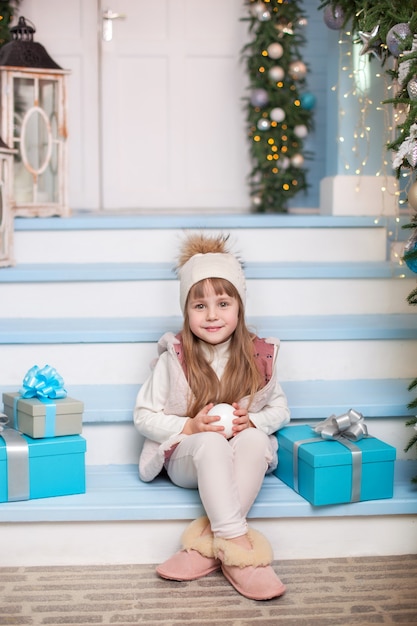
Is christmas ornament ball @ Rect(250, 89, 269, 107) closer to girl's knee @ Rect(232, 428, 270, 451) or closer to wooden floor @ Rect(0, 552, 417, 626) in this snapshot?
girl's knee @ Rect(232, 428, 270, 451)

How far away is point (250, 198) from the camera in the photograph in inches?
192

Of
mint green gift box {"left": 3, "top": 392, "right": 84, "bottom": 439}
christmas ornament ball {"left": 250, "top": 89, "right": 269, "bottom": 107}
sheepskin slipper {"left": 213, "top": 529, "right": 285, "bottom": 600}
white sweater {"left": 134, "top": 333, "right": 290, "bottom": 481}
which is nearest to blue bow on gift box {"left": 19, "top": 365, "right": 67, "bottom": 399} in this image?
mint green gift box {"left": 3, "top": 392, "right": 84, "bottom": 439}

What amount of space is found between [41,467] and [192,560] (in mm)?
483

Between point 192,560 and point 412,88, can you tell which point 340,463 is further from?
point 412,88

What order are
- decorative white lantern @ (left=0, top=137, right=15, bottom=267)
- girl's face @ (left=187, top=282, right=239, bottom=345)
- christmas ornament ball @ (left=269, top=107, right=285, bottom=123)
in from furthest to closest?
christmas ornament ball @ (left=269, top=107, right=285, bottom=123) → decorative white lantern @ (left=0, top=137, right=15, bottom=267) → girl's face @ (left=187, top=282, right=239, bottom=345)

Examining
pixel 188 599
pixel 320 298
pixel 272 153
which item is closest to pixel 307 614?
pixel 188 599

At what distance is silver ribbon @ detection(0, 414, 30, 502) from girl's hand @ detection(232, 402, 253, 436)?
0.58 meters

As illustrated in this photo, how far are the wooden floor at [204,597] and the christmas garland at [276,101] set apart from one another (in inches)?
110

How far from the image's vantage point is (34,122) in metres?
3.66

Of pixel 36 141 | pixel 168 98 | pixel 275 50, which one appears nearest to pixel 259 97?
pixel 275 50

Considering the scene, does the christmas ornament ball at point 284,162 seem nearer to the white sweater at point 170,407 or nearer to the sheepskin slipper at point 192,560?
the white sweater at point 170,407

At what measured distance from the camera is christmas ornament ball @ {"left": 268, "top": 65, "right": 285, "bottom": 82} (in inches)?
181

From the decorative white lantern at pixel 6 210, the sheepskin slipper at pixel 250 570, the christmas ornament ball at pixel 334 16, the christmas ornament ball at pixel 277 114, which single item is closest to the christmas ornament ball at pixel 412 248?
the sheepskin slipper at pixel 250 570

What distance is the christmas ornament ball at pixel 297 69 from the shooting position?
15.3ft
